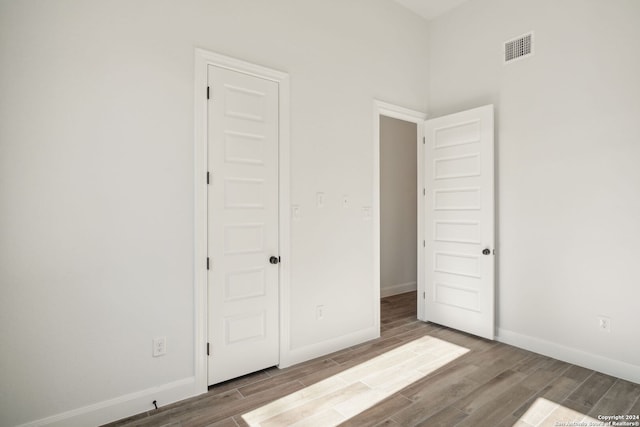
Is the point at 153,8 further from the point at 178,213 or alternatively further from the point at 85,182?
the point at 178,213

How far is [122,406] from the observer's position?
2.22 m

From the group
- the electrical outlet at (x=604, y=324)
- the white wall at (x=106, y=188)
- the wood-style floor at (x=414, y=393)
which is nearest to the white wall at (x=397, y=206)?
the wood-style floor at (x=414, y=393)

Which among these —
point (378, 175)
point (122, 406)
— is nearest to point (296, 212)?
point (378, 175)

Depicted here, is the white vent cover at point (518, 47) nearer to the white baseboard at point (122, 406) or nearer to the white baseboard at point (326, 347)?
the white baseboard at point (326, 347)

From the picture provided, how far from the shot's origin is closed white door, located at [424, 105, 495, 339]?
3506mm

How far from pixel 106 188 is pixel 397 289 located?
15.0ft

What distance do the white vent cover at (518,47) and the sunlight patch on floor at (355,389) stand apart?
3.02m

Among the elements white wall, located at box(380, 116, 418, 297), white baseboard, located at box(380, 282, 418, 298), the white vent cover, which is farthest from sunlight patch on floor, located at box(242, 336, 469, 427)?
the white vent cover

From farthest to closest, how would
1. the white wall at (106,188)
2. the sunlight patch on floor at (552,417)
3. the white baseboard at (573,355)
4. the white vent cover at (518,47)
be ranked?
the white vent cover at (518,47)
the white baseboard at (573,355)
the sunlight patch on floor at (552,417)
the white wall at (106,188)

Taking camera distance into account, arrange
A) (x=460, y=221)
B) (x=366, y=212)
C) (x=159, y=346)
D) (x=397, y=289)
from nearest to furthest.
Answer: (x=159, y=346) < (x=366, y=212) < (x=460, y=221) < (x=397, y=289)

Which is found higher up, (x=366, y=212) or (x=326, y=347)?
(x=366, y=212)

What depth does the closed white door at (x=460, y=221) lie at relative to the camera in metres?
3.51

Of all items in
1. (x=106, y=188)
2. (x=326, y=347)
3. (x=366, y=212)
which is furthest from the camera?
→ (x=366, y=212)

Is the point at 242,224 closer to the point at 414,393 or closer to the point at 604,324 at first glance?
the point at 414,393
